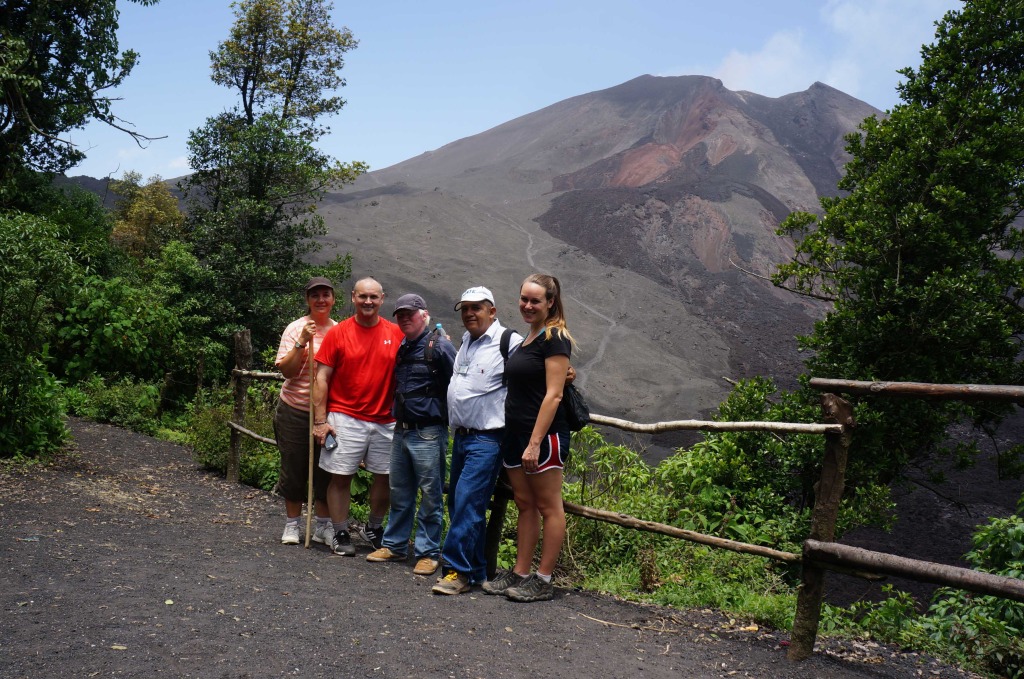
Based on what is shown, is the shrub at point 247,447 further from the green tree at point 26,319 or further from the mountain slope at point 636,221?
the mountain slope at point 636,221

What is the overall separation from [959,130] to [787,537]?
6.51m

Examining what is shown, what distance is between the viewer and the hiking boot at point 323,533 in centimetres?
532

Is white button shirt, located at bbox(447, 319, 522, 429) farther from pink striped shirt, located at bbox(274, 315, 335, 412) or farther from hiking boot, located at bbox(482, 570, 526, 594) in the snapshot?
pink striped shirt, located at bbox(274, 315, 335, 412)

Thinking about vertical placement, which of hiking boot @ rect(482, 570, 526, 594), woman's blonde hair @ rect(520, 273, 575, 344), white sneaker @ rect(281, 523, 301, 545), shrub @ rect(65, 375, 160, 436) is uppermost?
woman's blonde hair @ rect(520, 273, 575, 344)

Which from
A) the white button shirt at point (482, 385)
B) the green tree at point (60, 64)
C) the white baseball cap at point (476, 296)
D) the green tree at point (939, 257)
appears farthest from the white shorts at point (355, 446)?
the green tree at point (60, 64)

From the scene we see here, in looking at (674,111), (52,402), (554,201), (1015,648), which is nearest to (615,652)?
(1015,648)

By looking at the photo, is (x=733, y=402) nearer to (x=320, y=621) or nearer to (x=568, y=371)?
(x=568, y=371)

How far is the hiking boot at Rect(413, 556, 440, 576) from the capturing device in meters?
4.75

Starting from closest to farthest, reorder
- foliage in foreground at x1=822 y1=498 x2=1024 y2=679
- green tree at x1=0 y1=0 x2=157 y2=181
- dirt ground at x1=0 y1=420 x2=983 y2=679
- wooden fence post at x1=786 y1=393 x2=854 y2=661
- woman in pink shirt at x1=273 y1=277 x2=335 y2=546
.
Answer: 1. dirt ground at x1=0 y1=420 x2=983 y2=679
2. wooden fence post at x1=786 y1=393 x2=854 y2=661
3. foliage in foreground at x1=822 y1=498 x2=1024 y2=679
4. woman in pink shirt at x1=273 y1=277 x2=335 y2=546
5. green tree at x1=0 y1=0 x2=157 y2=181

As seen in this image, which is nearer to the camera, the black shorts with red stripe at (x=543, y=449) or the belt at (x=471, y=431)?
the black shorts with red stripe at (x=543, y=449)

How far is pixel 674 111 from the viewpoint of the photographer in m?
65.2

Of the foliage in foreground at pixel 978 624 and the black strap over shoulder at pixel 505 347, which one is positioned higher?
the black strap over shoulder at pixel 505 347

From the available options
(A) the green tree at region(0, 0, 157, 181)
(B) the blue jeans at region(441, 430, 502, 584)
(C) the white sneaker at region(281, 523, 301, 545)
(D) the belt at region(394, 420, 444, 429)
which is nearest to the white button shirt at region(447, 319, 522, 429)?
(B) the blue jeans at region(441, 430, 502, 584)

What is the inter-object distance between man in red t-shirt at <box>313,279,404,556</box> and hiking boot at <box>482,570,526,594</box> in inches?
42.8
